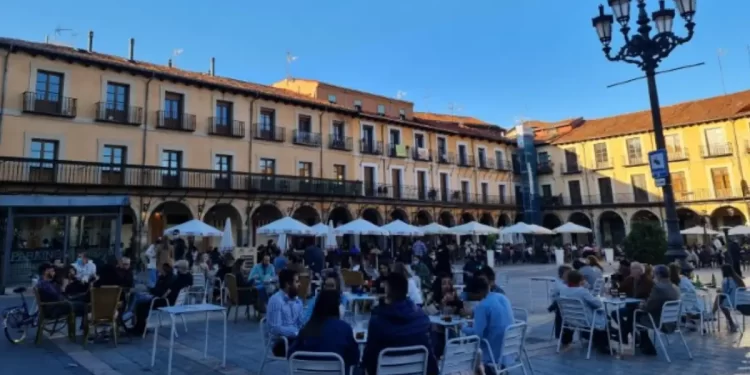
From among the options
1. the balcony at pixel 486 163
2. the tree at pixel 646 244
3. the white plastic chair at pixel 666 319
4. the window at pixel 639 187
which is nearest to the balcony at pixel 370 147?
the balcony at pixel 486 163

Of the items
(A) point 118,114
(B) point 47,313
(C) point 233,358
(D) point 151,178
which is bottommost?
(C) point 233,358

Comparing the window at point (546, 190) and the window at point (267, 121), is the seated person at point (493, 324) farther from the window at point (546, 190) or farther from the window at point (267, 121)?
the window at point (546, 190)

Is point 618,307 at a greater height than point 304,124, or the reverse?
point 304,124

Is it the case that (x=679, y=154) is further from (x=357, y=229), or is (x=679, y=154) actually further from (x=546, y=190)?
(x=357, y=229)

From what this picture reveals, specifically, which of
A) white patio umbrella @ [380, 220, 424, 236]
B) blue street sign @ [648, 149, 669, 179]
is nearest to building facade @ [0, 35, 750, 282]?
white patio umbrella @ [380, 220, 424, 236]

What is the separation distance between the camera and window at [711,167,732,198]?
3112 cm

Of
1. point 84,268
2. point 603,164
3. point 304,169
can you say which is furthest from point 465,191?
point 84,268

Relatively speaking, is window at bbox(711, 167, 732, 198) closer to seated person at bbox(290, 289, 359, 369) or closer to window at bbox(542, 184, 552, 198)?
window at bbox(542, 184, 552, 198)

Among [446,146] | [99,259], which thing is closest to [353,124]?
[446,146]

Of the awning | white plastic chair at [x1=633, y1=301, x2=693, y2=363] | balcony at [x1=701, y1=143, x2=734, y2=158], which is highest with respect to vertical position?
balcony at [x1=701, y1=143, x2=734, y2=158]

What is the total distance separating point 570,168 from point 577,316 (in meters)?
34.9

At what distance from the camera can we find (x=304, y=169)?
25562mm

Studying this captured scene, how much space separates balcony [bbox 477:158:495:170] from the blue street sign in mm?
26819

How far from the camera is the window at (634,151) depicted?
34.5 m
